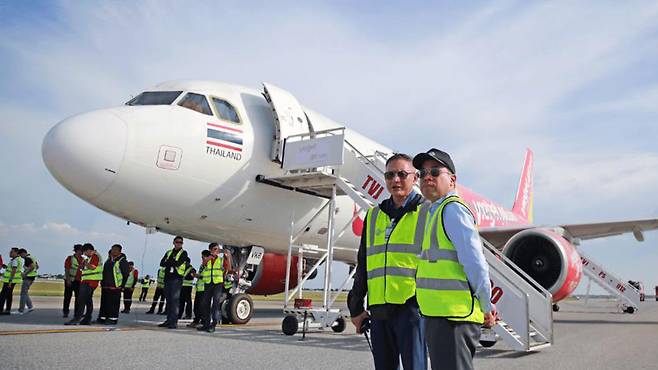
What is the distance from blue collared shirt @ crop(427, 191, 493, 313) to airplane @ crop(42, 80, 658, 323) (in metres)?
5.73

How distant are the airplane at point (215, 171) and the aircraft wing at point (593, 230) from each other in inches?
84.7

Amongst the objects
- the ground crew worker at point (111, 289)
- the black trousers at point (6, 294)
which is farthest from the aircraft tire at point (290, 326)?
the black trousers at point (6, 294)

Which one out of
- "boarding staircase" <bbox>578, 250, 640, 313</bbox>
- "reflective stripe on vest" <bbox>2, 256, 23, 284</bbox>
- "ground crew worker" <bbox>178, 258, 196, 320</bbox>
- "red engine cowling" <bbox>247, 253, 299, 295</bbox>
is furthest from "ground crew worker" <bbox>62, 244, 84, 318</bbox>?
"boarding staircase" <bbox>578, 250, 640, 313</bbox>

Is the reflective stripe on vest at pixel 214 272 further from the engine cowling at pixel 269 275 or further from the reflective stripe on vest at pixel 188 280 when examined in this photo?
the engine cowling at pixel 269 275

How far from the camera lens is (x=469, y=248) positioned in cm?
250

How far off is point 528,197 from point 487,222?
33.6 feet

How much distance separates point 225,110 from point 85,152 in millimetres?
2447

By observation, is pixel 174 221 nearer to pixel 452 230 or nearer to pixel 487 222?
pixel 452 230

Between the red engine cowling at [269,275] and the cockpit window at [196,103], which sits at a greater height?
the cockpit window at [196,103]

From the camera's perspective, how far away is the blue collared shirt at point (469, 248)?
248 cm

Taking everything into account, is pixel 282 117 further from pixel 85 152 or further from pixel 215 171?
pixel 85 152

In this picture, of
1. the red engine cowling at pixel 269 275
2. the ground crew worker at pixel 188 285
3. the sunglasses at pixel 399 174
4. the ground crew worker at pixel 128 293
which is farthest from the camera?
the ground crew worker at pixel 128 293

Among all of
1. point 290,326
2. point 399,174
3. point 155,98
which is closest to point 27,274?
point 155,98

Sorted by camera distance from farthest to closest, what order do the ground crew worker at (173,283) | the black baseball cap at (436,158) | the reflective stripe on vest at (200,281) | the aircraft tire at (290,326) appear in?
the reflective stripe on vest at (200,281), the ground crew worker at (173,283), the aircraft tire at (290,326), the black baseball cap at (436,158)
